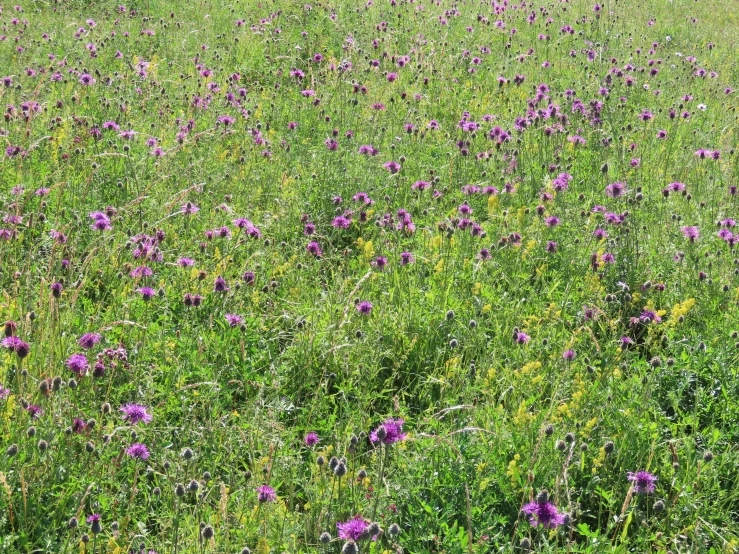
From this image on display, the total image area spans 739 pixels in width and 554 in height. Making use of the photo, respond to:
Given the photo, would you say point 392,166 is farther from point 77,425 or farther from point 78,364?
point 77,425

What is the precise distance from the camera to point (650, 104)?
6.31 meters

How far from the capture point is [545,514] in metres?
1.97

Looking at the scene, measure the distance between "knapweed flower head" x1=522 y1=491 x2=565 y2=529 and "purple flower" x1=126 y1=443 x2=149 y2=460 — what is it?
1.14 meters

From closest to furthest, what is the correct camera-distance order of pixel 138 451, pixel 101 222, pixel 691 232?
pixel 138 451, pixel 101 222, pixel 691 232

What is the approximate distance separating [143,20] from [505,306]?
228 inches

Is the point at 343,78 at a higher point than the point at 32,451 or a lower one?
higher

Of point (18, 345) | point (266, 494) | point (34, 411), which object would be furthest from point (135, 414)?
point (266, 494)

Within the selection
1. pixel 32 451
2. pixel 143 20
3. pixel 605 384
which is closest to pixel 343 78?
pixel 143 20

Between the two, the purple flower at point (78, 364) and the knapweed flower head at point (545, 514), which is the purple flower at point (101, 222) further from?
the knapweed flower head at point (545, 514)

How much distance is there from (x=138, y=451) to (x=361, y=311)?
1104 millimetres

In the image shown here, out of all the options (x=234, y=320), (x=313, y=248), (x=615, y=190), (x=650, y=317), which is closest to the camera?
(x=234, y=320)

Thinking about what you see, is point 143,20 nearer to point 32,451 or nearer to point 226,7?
point 226,7

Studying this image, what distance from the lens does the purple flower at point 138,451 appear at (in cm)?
213

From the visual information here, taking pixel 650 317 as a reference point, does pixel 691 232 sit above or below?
above
